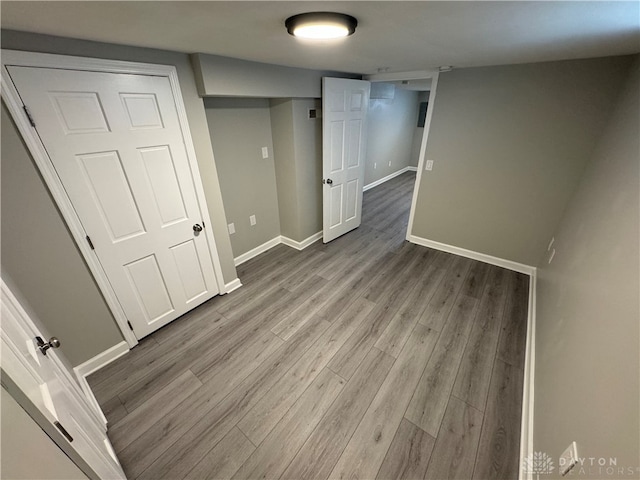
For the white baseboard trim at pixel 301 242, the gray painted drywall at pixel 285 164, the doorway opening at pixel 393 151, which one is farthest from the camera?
the doorway opening at pixel 393 151

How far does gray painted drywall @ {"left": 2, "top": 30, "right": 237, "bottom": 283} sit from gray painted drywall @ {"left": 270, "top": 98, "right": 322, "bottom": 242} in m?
1.00

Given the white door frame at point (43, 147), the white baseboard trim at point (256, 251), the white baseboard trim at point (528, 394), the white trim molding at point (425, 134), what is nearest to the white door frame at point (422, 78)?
the white trim molding at point (425, 134)

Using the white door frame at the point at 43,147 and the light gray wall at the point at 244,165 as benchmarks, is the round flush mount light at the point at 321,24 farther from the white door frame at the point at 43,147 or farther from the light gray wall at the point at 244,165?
the light gray wall at the point at 244,165

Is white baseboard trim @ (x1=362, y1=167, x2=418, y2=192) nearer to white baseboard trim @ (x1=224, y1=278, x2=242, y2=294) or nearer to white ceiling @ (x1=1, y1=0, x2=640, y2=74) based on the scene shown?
white baseboard trim @ (x1=224, y1=278, x2=242, y2=294)

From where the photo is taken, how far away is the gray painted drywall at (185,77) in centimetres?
126

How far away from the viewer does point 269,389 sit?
68.7 inches

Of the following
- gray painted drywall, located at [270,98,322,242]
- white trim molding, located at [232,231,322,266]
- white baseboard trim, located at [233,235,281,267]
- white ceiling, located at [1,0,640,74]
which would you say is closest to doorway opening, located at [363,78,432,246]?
white trim molding, located at [232,231,322,266]

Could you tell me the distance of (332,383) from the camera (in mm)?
1780

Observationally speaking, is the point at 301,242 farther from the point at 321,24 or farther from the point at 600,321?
the point at 600,321

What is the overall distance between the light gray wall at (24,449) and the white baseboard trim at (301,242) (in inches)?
110

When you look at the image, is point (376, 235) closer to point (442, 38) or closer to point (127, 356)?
point (442, 38)

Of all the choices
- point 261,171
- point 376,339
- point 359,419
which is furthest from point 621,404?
point 261,171

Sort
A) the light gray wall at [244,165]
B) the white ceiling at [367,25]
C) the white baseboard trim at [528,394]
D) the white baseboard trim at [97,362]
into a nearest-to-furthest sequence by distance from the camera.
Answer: the white ceiling at [367,25] < the white baseboard trim at [528,394] < the white baseboard trim at [97,362] < the light gray wall at [244,165]

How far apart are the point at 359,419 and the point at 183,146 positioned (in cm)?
227
